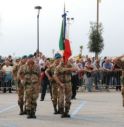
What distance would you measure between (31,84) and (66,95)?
103 cm

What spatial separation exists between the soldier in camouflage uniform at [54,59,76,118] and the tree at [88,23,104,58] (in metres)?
34.5

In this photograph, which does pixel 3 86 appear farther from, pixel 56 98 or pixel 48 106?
pixel 56 98

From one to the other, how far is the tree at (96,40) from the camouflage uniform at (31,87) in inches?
1365

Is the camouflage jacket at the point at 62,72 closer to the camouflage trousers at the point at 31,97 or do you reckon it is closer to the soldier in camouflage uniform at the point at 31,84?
the soldier in camouflage uniform at the point at 31,84

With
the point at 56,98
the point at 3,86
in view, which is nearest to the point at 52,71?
the point at 56,98

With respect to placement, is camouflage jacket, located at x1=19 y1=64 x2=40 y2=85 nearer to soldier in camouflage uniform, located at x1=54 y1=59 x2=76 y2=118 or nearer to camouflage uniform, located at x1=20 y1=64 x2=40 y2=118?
camouflage uniform, located at x1=20 y1=64 x2=40 y2=118

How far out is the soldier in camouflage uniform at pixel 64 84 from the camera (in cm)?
1497

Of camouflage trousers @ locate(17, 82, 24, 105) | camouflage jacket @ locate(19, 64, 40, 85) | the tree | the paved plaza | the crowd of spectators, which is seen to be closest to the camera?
the paved plaza

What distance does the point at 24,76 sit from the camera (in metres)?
15.3

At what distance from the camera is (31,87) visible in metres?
15.0

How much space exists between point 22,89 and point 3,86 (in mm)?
12453

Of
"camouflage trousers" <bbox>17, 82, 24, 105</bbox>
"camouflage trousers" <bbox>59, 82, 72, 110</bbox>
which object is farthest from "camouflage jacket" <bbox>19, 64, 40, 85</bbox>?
"camouflage trousers" <bbox>17, 82, 24, 105</bbox>

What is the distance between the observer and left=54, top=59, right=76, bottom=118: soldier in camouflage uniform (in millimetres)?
14969

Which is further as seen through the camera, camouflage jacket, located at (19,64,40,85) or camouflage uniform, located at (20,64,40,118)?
camouflage jacket, located at (19,64,40,85)
